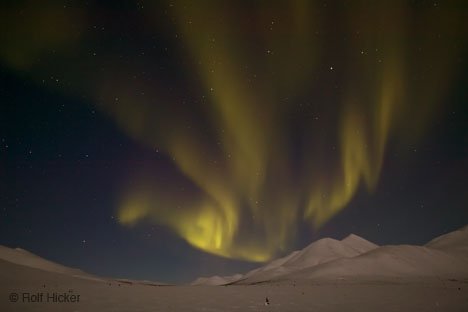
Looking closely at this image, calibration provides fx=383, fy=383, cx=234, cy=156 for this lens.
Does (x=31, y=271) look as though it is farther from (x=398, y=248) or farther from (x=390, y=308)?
(x=398, y=248)

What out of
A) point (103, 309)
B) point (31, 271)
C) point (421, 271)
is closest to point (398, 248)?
point (421, 271)

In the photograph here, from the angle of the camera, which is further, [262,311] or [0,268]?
[0,268]

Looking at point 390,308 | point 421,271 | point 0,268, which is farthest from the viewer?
point 421,271

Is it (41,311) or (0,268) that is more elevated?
(0,268)

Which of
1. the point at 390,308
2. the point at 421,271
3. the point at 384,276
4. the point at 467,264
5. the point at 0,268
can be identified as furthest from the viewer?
the point at 467,264

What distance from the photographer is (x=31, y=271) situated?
80.1m

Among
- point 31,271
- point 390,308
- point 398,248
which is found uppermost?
point 398,248

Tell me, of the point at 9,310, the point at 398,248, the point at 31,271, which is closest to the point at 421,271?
the point at 398,248

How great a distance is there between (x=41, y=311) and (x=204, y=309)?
35.3ft

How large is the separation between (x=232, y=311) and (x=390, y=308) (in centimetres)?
1193

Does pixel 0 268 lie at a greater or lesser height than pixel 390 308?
greater

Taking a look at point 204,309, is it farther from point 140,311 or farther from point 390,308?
point 390,308

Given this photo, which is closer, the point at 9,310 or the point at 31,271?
the point at 9,310

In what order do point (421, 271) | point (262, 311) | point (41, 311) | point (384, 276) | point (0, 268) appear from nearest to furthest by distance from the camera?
1. point (41, 311)
2. point (262, 311)
3. point (0, 268)
4. point (384, 276)
5. point (421, 271)
